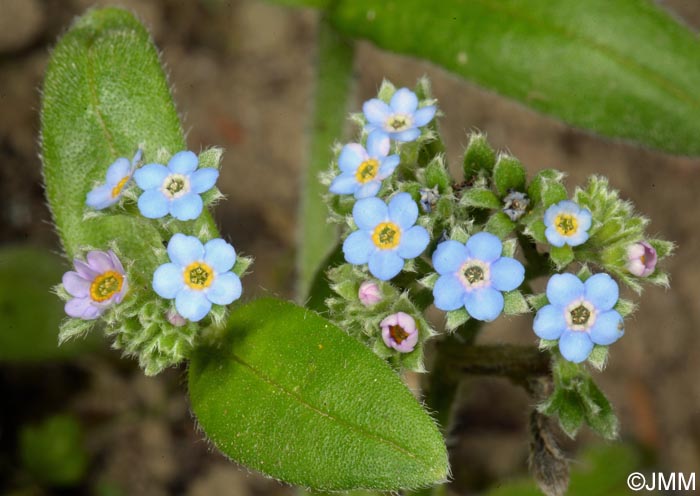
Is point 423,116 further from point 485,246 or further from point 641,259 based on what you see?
point 641,259

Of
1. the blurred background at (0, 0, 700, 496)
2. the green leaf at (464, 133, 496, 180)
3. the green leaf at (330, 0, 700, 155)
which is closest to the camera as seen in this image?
the green leaf at (464, 133, 496, 180)

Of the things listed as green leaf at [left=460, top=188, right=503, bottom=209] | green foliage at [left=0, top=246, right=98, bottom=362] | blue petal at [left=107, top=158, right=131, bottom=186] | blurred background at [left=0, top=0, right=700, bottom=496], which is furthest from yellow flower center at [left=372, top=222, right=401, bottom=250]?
green foliage at [left=0, top=246, right=98, bottom=362]

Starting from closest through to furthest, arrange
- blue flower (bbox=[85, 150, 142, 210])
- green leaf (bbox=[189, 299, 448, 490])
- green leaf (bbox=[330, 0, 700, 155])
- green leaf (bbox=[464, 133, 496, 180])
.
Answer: green leaf (bbox=[189, 299, 448, 490]) → blue flower (bbox=[85, 150, 142, 210]) → green leaf (bbox=[464, 133, 496, 180]) → green leaf (bbox=[330, 0, 700, 155])

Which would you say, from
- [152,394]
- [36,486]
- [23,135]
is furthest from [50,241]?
[36,486]

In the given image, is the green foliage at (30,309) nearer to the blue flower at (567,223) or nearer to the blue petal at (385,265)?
the blue petal at (385,265)

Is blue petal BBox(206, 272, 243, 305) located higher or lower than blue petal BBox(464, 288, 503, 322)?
lower

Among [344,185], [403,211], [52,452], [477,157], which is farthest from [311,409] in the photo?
[52,452]

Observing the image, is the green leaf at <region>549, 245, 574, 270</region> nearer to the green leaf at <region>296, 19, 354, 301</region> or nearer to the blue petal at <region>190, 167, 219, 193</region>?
the blue petal at <region>190, 167, 219, 193</region>
